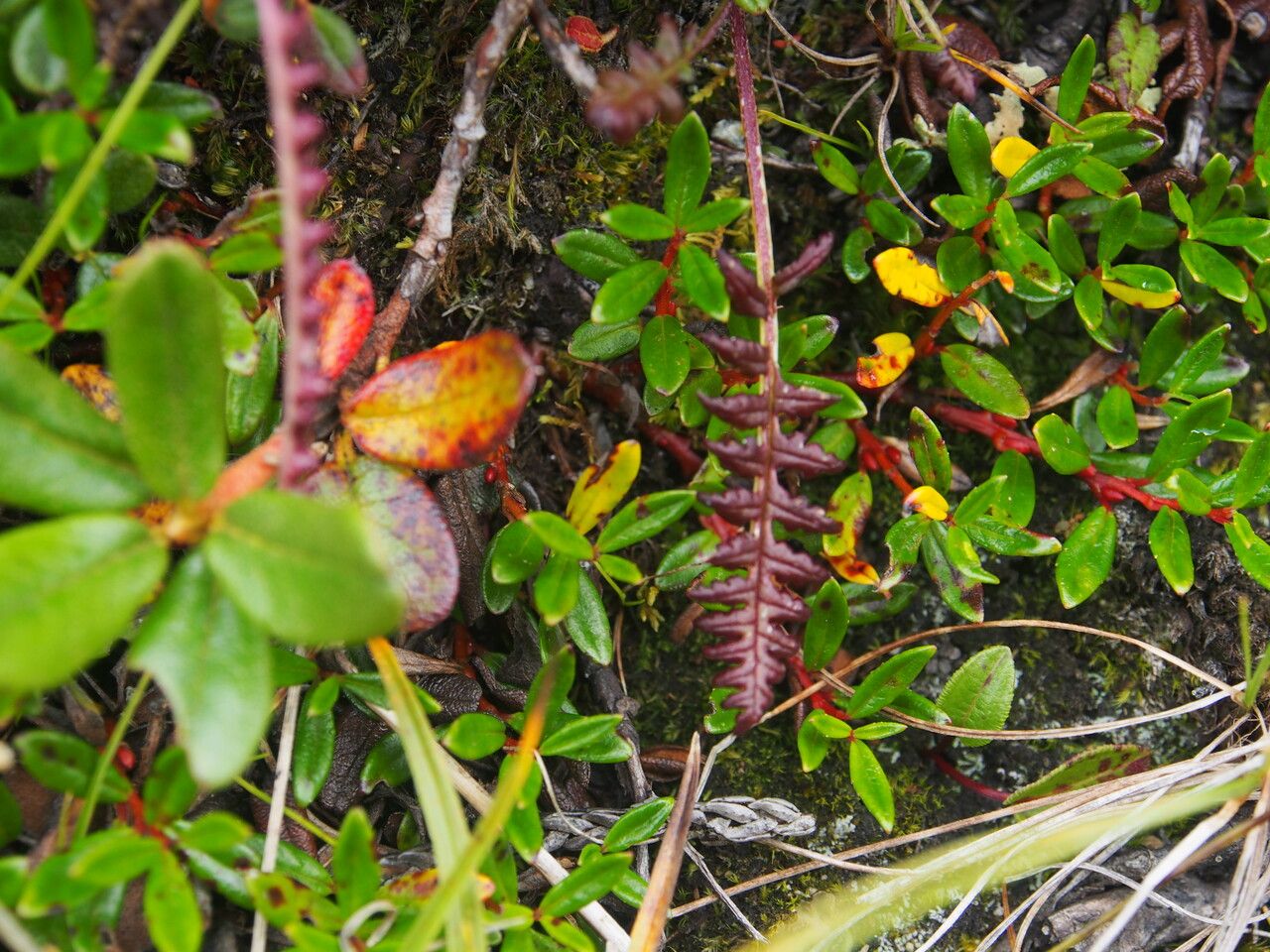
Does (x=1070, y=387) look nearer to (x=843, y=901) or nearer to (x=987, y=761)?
(x=987, y=761)

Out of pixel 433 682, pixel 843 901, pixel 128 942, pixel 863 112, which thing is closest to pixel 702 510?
pixel 433 682

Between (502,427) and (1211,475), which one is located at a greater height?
(502,427)

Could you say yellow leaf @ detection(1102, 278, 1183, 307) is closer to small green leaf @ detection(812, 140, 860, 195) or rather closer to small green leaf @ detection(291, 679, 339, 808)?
small green leaf @ detection(812, 140, 860, 195)

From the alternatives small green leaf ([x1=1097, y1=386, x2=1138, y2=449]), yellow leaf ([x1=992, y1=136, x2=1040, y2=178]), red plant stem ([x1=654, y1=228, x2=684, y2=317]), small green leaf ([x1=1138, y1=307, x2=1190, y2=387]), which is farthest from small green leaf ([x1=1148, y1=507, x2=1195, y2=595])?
red plant stem ([x1=654, y1=228, x2=684, y2=317])

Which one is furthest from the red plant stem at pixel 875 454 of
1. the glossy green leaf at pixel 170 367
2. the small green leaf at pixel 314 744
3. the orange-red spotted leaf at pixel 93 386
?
the orange-red spotted leaf at pixel 93 386

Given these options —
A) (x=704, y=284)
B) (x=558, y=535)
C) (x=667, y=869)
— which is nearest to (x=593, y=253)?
(x=704, y=284)

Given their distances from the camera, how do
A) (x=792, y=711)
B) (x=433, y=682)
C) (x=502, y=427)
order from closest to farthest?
1. (x=502, y=427)
2. (x=433, y=682)
3. (x=792, y=711)

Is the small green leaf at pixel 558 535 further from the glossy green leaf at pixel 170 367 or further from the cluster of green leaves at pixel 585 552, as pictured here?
the glossy green leaf at pixel 170 367

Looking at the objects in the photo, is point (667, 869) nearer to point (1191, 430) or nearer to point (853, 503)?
point (853, 503)
